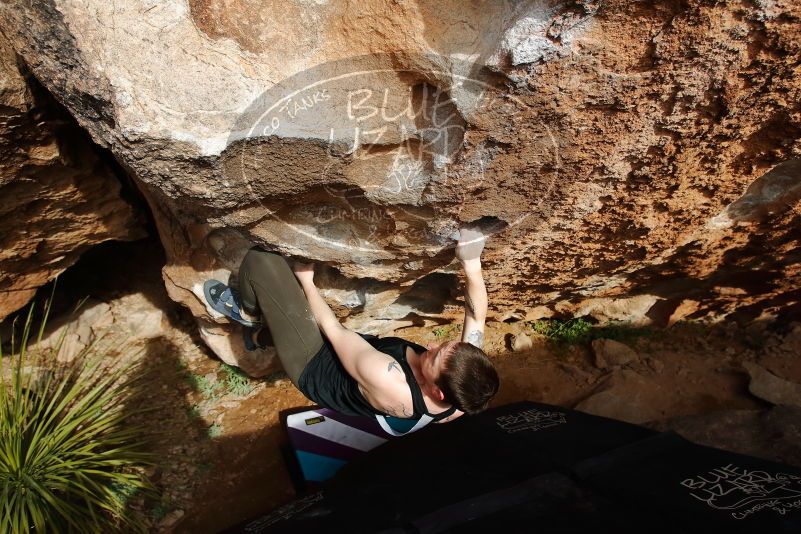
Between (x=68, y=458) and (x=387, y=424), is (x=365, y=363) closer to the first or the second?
(x=387, y=424)

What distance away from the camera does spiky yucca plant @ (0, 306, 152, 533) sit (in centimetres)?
250

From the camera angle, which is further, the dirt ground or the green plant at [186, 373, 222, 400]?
the green plant at [186, 373, 222, 400]

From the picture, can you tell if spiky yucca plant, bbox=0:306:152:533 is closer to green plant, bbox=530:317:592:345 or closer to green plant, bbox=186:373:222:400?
green plant, bbox=186:373:222:400

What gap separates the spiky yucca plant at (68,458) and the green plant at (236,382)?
591mm

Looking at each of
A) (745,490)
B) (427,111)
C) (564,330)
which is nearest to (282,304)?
(427,111)

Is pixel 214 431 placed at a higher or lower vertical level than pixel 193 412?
lower

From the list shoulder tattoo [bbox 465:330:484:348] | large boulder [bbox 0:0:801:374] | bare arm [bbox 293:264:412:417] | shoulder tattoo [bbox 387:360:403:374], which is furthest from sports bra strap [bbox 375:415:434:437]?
large boulder [bbox 0:0:801:374]

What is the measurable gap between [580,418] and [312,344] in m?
1.55

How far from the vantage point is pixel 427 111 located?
1.71 m

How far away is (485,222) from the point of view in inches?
89.7

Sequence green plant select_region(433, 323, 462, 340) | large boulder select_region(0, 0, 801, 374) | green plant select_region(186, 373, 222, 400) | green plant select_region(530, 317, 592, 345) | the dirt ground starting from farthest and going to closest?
green plant select_region(530, 317, 592, 345)
green plant select_region(433, 323, 462, 340)
green plant select_region(186, 373, 222, 400)
the dirt ground
large boulder select_region(0, 0, 801, 374)

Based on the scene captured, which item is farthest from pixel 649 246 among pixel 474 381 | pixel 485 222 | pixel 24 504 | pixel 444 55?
pixel 24 504

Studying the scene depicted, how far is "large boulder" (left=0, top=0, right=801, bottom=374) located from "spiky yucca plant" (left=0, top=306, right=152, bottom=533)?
4.43 feet

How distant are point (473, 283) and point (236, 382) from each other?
2074mm
